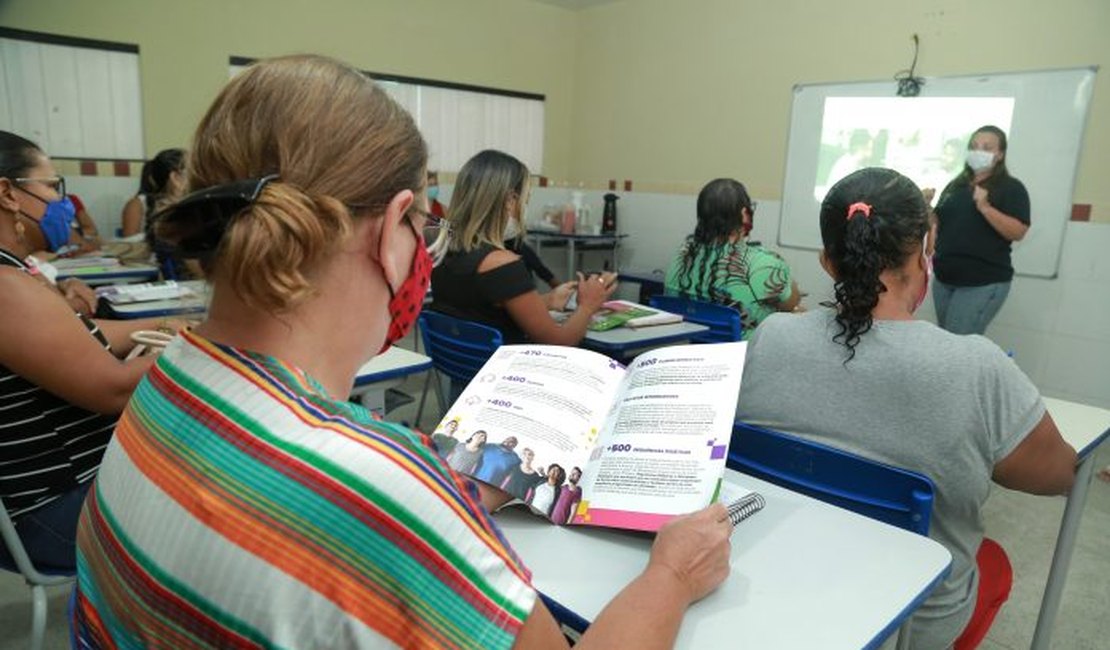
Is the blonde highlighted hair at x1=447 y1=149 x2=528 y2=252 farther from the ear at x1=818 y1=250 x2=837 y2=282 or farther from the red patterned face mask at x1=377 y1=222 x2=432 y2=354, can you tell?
the red patterned face mask at x1=377 y1=222 x2=432 y2=354

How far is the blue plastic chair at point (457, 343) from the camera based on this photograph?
2326mm

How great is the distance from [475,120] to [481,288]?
403cm

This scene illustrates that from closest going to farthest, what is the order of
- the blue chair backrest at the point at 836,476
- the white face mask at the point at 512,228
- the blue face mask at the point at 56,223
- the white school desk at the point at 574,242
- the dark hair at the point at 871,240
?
1. the blue chair backrest at the point at 836,476
2. the dark hair at the point at 871,240
3. the blue face mask at the point at 56,223
4. the white face mask at the point at 512,228
5. the white school desk at the point at 574,242

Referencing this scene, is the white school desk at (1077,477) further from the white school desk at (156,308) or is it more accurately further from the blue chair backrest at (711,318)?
the white school desk at (156,308)

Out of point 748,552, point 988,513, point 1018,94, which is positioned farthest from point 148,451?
point 1018,94

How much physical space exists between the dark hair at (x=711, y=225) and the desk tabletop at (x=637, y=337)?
0.29 meters

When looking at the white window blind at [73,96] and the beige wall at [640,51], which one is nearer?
the beige wall at [640,51]

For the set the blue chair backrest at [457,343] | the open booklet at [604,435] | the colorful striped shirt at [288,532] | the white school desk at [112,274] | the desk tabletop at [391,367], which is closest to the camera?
→ the colorful striped shirt at [288,532]

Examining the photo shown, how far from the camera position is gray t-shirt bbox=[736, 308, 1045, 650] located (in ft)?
3.83

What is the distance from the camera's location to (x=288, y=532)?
0.52m

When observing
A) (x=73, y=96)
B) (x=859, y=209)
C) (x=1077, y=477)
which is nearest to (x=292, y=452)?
(x=859, y=209)

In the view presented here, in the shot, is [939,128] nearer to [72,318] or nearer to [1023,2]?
[1023,2]

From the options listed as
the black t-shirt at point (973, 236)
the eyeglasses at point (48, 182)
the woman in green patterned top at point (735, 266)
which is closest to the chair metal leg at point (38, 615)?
the eyeglasses at point (48, 182)

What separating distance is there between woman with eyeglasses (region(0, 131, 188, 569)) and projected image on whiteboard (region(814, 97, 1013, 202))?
4.12 meters
